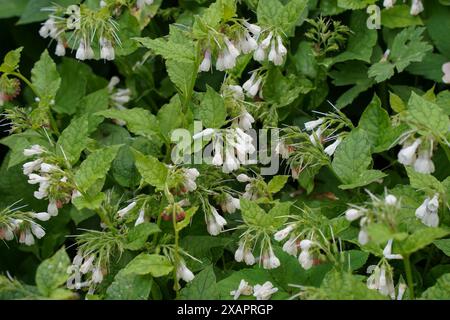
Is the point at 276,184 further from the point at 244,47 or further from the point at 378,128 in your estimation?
the point at 244,47

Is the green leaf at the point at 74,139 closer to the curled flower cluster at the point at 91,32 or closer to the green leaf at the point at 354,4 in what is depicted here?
the curled flower cluster at the point at 91,32

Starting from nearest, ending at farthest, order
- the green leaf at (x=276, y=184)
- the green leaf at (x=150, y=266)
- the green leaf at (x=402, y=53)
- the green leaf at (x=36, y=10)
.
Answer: the green leaf at (x=150, y=266) < the green leaf at (x=276, y=184) < the green leaf at (x=402, y=53) < the green leaf at (x=36, y=10)

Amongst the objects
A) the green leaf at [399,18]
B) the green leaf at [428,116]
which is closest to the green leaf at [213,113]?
the green leaf at [428,116]

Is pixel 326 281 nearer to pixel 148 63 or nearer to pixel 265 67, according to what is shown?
pixel 265 67

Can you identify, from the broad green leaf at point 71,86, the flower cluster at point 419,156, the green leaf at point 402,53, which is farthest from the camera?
the broad green leaf at point 71,86

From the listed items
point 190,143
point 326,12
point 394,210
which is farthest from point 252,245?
point 326,12

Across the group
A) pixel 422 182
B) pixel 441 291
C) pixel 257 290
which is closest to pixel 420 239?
pixel 441 291

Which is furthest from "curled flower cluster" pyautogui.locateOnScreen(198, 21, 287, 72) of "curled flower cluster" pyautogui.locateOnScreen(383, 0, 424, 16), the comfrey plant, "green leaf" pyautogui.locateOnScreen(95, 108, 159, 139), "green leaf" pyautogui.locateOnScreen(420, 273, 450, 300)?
"green leaf" pyautogui.locateOnScreen(420, 273, 450, 300)
